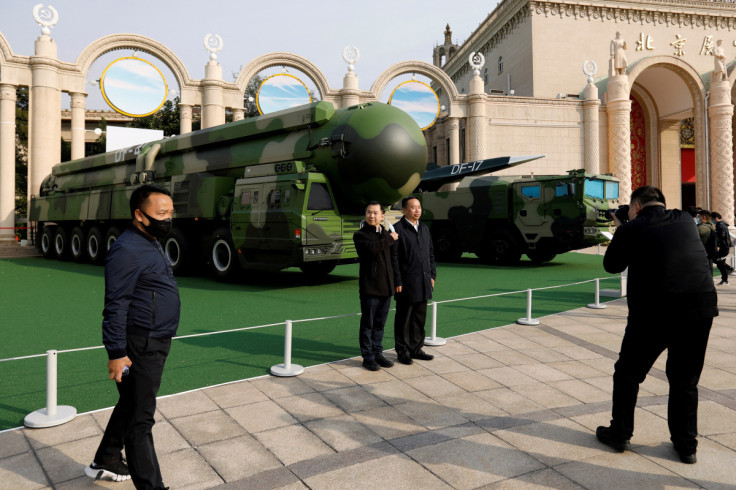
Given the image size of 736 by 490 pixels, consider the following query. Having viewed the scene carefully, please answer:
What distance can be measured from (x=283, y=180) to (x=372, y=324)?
5.58 m

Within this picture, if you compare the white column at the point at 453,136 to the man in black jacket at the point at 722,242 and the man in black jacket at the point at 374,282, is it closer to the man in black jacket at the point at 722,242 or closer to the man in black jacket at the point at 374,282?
the man in black jacket at the point at 722,242

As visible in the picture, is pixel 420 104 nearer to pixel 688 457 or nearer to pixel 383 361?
pixel 383 361

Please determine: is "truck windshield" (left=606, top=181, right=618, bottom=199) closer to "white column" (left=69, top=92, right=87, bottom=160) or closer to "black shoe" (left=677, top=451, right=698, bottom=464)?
"black shoe" (left=677, top=451, right=698, bottom=464)

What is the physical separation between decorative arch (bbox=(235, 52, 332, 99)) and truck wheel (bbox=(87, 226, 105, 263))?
36.8 feet

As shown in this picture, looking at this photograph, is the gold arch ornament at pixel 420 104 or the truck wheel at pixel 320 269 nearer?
the truck wheel at pixel 320 269

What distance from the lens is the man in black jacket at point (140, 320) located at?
268 cm

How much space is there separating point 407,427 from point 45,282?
11.1 m

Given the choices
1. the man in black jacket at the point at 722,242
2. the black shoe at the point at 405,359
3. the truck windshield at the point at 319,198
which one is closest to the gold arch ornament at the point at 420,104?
the man in black jacket at the point at 722,242

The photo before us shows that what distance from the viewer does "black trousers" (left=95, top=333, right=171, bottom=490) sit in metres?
2.75

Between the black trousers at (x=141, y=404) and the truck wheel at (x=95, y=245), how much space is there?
1403 cm

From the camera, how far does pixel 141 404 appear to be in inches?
110

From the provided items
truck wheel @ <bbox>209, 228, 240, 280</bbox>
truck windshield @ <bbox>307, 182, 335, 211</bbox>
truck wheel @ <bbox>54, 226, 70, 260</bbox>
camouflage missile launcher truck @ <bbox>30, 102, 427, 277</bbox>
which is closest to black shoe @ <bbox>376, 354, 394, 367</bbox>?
camouflage missile launcher truck @ <bbox>30, 102, 427, 277</bbox>

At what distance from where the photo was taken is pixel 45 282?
12.0 m

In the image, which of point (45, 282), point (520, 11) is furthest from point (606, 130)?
point (45, 282)
